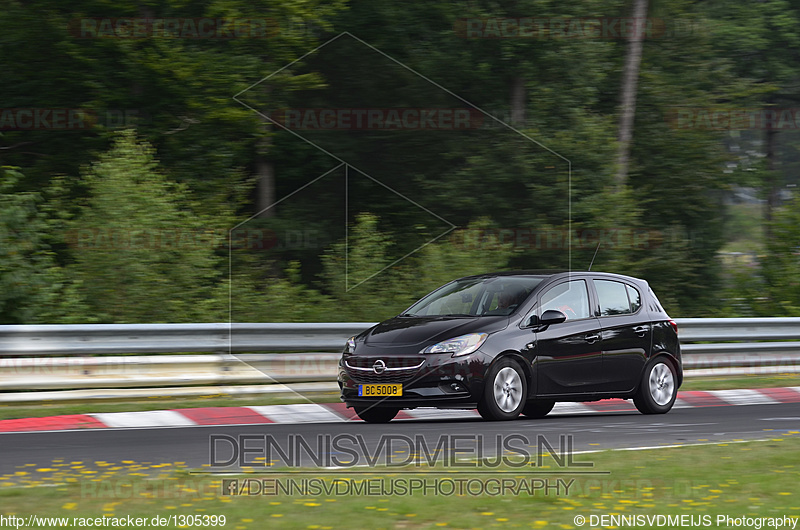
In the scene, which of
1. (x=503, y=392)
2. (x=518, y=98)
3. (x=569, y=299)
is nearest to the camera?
(x=503, y=392)

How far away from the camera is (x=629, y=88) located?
2505 cm

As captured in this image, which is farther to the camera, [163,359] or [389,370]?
[163,359]

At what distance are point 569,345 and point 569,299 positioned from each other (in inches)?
24.0

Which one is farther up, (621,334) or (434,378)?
(434,378)

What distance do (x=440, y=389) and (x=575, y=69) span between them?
1604cm

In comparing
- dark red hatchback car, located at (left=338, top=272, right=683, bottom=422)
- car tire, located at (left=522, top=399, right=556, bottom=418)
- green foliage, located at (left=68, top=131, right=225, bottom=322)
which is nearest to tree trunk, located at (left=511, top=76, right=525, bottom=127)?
green foliage, located at (left=68, top=131, right=225, bottom=322)

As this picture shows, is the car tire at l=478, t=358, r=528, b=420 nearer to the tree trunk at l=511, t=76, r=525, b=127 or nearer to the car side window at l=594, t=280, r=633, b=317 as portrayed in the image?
the car side window at l=594, t=280, r=633, b=317

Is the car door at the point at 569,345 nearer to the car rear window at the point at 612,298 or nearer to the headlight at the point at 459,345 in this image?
the car rear window at the point at 612,298

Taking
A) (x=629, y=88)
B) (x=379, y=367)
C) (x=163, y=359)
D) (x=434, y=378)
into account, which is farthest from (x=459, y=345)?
(x=629, y=88)

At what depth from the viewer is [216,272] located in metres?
17.4

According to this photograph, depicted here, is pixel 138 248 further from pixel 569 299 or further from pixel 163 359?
pixel 569 299

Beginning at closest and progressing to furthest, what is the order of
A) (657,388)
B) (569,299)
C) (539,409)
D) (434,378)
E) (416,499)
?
(416,499) → (434,378) → (569,299) → (539,409) → (657,388)

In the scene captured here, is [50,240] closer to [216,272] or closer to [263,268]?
[216,272]

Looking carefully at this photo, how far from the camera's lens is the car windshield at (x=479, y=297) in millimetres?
11766
